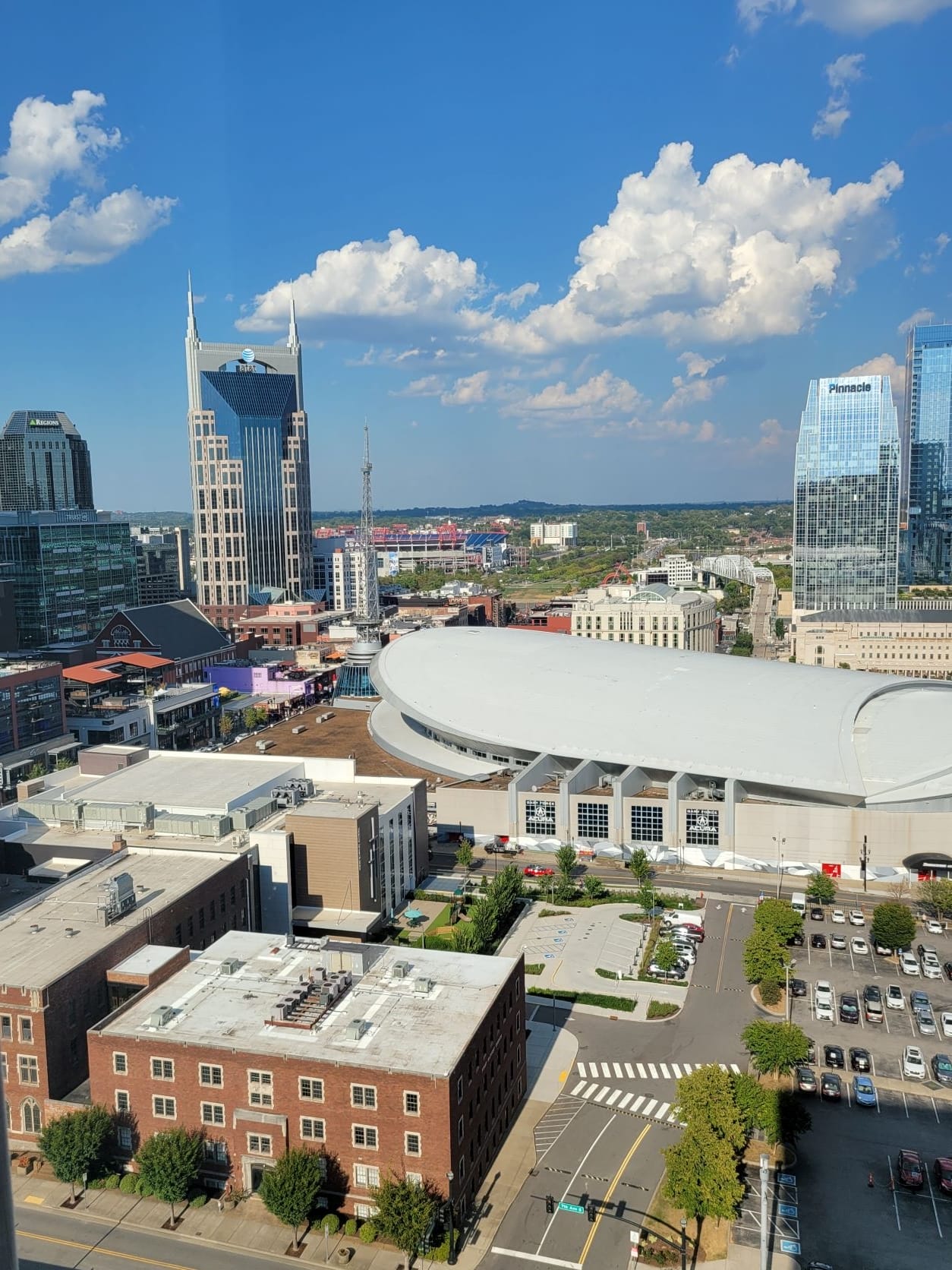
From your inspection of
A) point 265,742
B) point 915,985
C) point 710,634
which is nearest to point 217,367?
point 710,634

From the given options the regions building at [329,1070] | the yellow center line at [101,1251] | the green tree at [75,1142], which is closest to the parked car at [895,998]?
the regions building at [329,1070]

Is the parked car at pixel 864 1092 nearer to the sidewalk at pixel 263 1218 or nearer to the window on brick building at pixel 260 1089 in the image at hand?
the sidewalk at pixel 263 1218

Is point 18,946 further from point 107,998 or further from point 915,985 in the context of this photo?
point 915,985

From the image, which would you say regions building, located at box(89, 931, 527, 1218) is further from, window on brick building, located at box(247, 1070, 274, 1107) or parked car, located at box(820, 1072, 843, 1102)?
parked car, located at box(820, 1072, 843, 1102)

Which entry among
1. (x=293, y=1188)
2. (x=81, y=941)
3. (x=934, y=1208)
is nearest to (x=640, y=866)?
(x=934, y=1208)

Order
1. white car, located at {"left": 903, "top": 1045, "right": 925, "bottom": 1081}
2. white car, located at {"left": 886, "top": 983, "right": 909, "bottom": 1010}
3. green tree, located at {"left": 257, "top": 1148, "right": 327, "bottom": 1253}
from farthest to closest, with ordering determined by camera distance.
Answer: white car, located at {"left": 886, "top": 983, "right": 909, "bottom": 1010}, white car, located at {"left": 903, "top": 1045, "right": 925, "bottom": 1081}, green tree, located at {"left": 257, "top": 1148, "right": 327, "bottom": 1253}

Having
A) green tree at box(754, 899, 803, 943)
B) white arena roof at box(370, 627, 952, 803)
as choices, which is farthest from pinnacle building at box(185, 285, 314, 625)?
green tree at box(754, 899, 803, 943)

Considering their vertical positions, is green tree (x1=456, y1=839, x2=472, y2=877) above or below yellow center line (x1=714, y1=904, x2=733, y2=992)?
above

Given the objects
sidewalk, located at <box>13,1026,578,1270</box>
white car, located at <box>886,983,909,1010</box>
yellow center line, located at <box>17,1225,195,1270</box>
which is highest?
yellow center line, located at <box>17,1225,195,1270</box>
